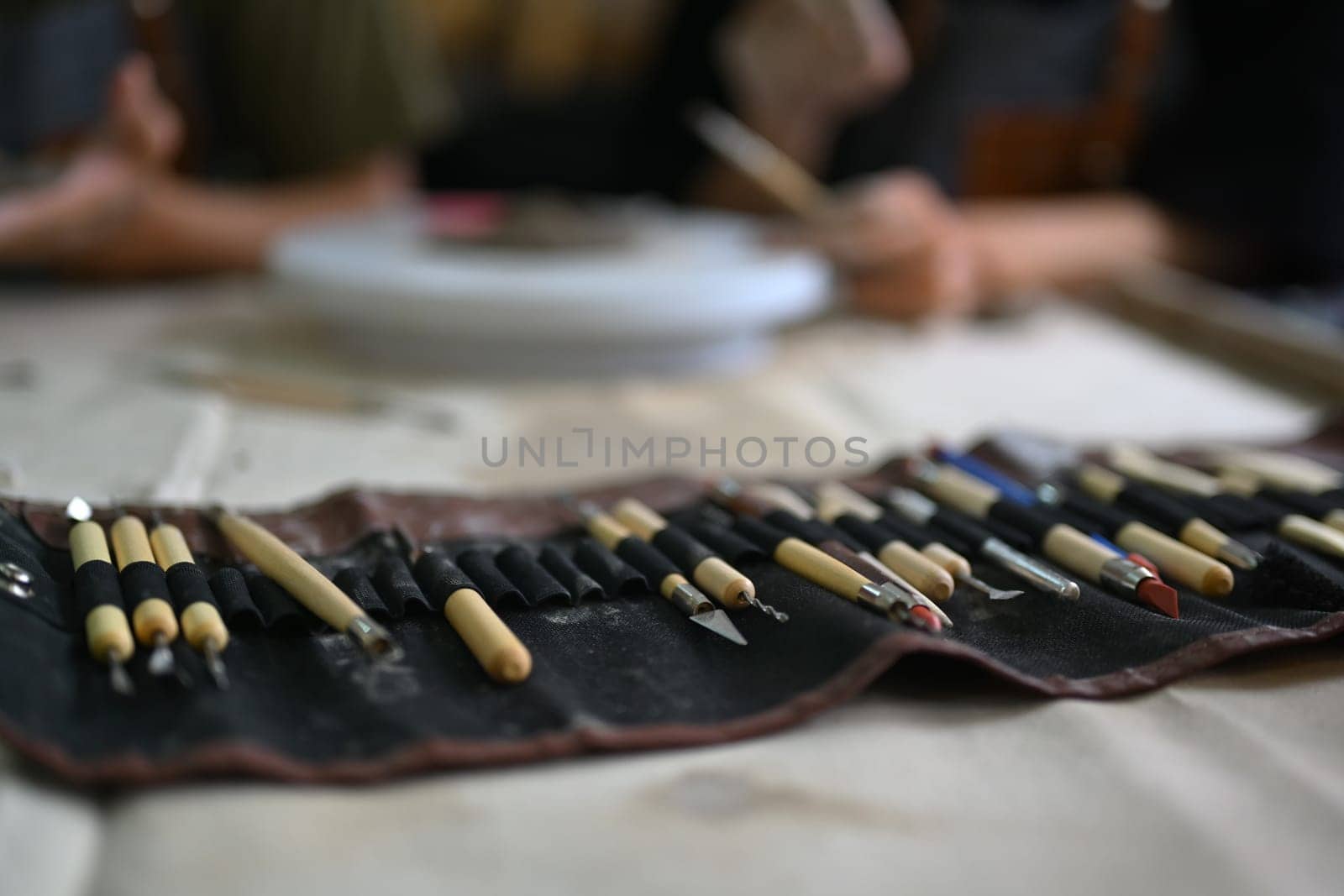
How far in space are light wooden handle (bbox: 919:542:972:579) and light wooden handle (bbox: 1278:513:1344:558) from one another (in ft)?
0.49

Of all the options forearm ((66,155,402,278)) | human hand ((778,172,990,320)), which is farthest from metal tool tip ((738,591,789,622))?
forearm ((66,155,402,278))

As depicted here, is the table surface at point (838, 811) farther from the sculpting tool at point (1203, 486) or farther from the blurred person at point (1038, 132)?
the blurred person at point (1038, 132)

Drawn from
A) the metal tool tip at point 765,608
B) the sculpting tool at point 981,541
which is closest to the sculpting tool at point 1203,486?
the sculpting tool at point 981,541

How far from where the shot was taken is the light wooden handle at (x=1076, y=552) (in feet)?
1.47

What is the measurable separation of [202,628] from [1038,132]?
1.22 metres

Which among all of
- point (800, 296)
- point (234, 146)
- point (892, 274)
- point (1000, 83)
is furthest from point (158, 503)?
point (1000, 83)

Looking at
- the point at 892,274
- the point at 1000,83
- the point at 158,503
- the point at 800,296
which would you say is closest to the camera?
the point at 158,503

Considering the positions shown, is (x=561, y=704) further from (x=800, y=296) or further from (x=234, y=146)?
(x=234, y=146)

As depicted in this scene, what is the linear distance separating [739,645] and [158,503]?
0.29 m

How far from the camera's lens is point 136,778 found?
1.00 ft

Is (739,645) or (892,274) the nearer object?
(739,645)

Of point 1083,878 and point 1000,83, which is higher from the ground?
point 1000,83

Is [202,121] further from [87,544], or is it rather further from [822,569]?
[822,569]

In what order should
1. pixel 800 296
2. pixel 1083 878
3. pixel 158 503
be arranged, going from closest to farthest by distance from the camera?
pixel 1083 878 → pixel 158 503 → pixel 800 296
